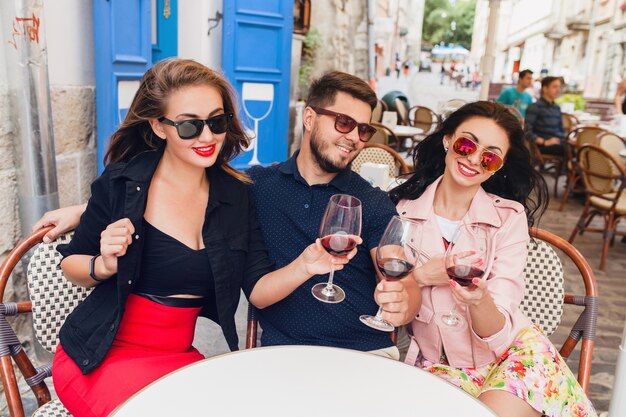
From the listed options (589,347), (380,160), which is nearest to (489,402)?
(589,347)

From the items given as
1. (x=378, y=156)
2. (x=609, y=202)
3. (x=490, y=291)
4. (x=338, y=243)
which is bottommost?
(x=609, y=202)

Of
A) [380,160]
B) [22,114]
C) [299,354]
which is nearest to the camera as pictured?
[299,354]

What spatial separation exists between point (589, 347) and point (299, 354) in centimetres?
104

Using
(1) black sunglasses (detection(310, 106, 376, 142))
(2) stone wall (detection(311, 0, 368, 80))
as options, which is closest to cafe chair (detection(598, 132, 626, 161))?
(2) stone wall (detection(311, 0, 368, 80))

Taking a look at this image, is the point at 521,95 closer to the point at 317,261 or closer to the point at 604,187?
the point at 604,187

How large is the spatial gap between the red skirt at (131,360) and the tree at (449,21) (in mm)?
48800

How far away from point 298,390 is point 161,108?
38.2 inches

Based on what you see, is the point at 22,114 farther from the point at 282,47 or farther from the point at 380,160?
the point at 282,47

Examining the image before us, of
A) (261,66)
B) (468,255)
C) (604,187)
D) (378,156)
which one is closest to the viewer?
(468,255)

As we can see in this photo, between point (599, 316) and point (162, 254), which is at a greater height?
point (162, 254)

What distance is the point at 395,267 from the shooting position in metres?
1.49

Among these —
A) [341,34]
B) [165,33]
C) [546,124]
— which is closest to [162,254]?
[165,33]

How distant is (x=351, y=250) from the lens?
4.85 ft

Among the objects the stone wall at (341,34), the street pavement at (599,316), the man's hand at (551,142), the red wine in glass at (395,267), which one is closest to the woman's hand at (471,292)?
the red wine in glass at (395,267)
